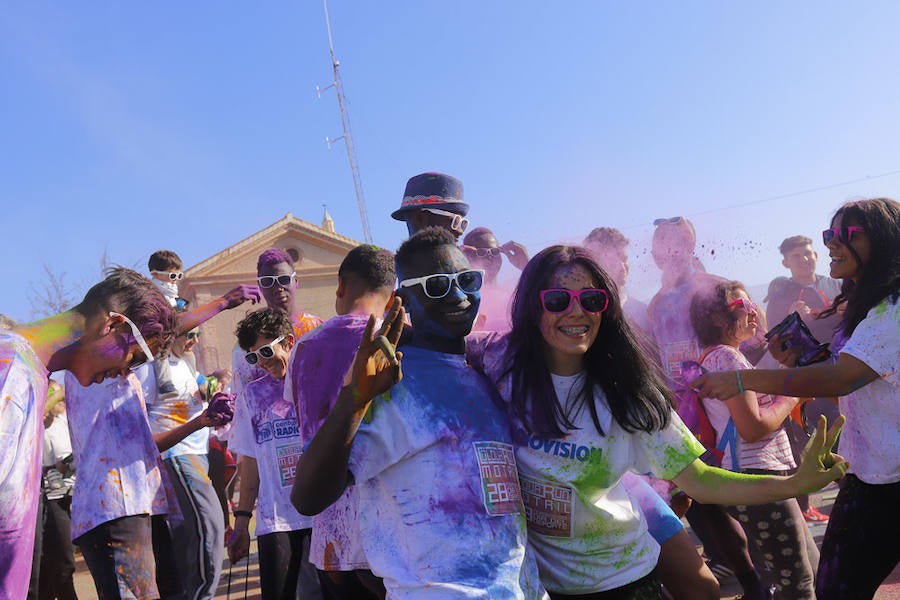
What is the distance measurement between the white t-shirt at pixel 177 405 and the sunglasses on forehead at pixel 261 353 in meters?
1.11

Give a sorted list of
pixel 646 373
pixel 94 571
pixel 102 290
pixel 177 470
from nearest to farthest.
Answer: pixel 646 373 → pixel 102 290 → pixel 94 571 → pixel 177 470

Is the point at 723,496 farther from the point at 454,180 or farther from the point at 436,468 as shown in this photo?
the point at 454,180

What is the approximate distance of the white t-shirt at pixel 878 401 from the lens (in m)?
2.79

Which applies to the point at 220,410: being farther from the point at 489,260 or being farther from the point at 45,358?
the point at 489,260

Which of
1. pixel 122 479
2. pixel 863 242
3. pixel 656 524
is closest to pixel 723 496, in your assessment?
pixel 656 524

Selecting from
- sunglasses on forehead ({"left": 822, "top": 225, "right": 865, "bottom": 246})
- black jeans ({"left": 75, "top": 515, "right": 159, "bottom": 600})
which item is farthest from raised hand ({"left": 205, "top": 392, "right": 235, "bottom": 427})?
sunglasses on forehead ({"left": 822, "top": 225, "right": 865, "bottom": 246})

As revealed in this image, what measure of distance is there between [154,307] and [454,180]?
1.50 m

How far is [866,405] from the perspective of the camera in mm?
2951

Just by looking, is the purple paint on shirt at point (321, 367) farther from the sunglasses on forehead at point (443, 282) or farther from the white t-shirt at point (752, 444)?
the white t-shirt at point (752, 444)

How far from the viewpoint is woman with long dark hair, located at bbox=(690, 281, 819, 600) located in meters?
3.21

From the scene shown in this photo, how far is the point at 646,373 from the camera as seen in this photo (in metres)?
2.37

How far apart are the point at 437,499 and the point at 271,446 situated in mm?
2073

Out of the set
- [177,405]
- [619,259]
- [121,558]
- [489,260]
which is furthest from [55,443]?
[619,259]

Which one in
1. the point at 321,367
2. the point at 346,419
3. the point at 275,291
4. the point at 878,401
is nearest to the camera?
the point at 346,419
